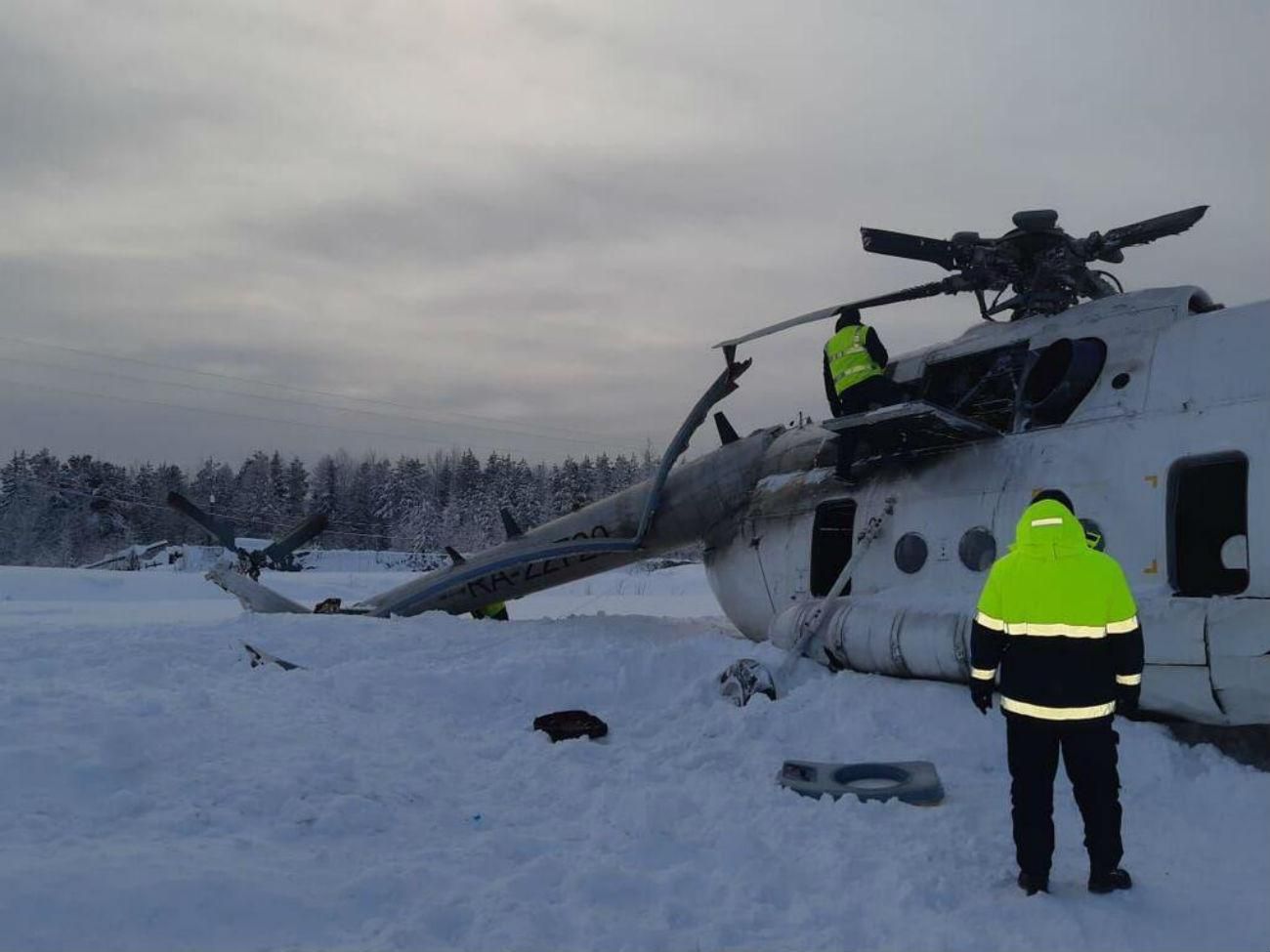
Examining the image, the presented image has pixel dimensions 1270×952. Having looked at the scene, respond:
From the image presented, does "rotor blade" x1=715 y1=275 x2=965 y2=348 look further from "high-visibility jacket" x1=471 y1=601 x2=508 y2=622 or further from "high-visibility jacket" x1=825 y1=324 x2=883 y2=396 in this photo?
"high-visibility jacket" x1=471 y1=601 x2=508 y2=622

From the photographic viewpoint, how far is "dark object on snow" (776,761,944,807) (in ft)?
19.0

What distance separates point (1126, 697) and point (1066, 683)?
0.32 metres

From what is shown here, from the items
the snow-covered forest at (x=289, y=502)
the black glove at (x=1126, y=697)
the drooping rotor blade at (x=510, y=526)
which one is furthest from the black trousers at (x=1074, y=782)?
the snow-covered forest at (x=289, y=502)

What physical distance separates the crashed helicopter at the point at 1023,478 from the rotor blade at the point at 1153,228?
0.06 ft

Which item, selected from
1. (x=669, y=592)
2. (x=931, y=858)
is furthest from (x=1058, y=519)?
(x=669, y=592)

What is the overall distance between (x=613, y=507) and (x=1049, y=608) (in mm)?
8808

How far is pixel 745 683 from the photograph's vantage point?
8320 mm

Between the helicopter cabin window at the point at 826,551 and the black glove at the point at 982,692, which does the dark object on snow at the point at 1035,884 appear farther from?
the helicopter cabin window at the point at 826,551

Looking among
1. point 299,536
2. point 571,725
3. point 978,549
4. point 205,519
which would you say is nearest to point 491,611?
point 299,536

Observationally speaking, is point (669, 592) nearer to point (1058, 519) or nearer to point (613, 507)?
point (613, 507)

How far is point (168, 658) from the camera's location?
9.34m

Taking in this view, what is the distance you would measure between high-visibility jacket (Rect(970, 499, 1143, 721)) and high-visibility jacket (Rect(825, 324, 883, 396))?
202 inches

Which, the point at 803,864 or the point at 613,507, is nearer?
the point at 803,864

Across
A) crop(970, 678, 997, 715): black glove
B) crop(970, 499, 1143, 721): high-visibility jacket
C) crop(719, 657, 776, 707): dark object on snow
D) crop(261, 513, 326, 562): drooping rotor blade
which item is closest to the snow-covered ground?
crop(719, 657, 776, 707): dark object on snow
